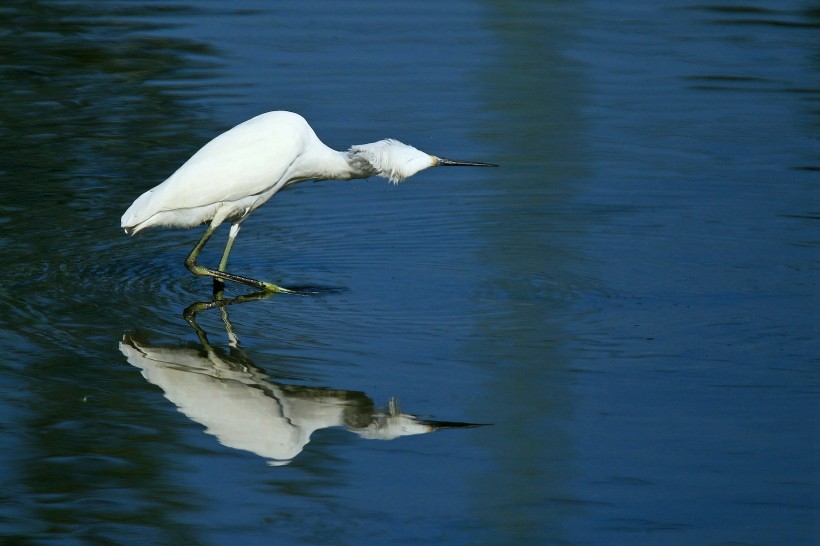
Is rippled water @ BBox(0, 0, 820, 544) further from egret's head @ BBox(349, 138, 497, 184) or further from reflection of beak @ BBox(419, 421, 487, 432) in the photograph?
egret's head @ BBox(349, 138, 497, 184)

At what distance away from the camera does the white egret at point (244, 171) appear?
6.69 metres

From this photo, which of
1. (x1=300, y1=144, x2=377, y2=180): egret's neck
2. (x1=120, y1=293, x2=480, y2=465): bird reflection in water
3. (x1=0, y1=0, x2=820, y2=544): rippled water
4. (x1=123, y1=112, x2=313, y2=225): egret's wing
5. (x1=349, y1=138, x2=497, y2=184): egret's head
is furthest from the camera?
(x1=300, y1=144, x2=377, y2=180): egret's neck

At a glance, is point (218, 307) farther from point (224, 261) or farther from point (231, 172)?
point (231, 172)

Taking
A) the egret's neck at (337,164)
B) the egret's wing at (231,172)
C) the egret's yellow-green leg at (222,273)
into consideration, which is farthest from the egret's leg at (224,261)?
the egret's neck at (337,164)

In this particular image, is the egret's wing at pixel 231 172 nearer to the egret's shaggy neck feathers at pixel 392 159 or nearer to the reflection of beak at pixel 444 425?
the egret's shaggy neck feathers at pixel 392 159

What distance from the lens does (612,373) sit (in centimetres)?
550

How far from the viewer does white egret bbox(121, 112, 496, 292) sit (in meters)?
6.69

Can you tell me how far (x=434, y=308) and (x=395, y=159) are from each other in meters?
0.93

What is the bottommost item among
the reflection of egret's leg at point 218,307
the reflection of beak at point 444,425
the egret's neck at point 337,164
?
the reflection of egret's leg at point 218,307

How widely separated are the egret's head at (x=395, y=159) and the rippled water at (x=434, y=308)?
1.68 feet

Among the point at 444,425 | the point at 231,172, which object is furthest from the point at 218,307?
the point at 444,425

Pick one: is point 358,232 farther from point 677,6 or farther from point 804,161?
point 677,6

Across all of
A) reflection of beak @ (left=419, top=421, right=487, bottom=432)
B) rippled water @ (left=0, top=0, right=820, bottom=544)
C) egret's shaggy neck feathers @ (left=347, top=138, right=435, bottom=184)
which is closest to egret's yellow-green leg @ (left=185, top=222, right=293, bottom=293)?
rippled water @ (left=0, top=0, right=820, bottom=544)

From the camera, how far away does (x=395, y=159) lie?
6.79 m
